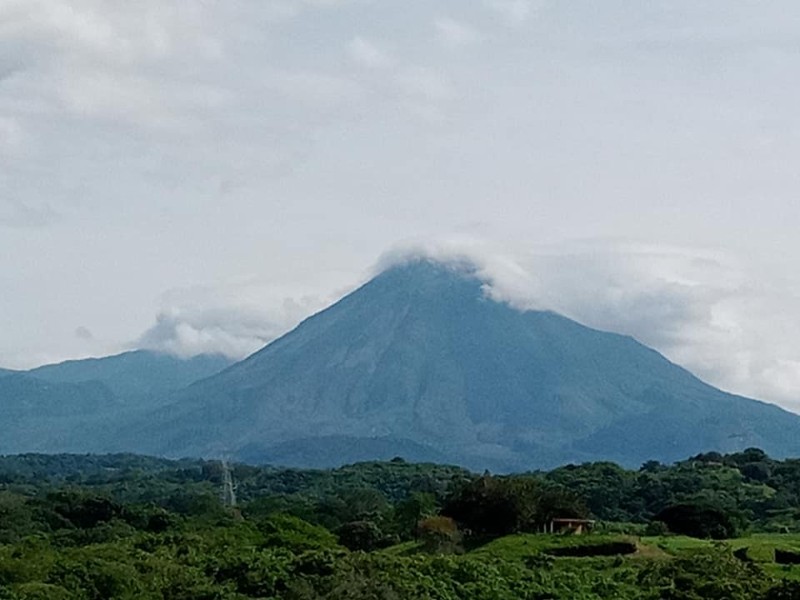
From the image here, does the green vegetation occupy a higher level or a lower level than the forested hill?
lower

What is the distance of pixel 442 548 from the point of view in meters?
37.2

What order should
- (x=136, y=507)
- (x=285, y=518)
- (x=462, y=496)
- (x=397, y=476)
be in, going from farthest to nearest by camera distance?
(x=397, y=476) → (x=136, y=507) → (x=285, y=518) → (x=462, y=496)

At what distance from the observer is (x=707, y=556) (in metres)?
31.5

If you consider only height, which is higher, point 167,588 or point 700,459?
point 700,459

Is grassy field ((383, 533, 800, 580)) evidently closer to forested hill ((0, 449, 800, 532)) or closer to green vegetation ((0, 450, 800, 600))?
green vegetation ((0, 450, 800, 600))

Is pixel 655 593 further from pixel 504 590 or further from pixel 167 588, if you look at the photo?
pixel 167 588

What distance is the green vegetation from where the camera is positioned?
29.0 metres

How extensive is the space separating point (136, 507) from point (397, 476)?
129 ft

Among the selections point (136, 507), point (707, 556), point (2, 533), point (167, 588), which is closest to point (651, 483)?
point (136, 507)

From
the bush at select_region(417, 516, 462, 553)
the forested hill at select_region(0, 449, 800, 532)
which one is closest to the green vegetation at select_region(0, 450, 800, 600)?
the bush at select_region(417, 516, 462, 553)

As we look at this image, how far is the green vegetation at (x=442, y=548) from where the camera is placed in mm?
28984

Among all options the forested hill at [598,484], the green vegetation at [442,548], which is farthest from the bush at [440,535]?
the forested hill at [598,484]

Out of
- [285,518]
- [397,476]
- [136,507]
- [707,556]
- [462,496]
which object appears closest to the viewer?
[707,556]

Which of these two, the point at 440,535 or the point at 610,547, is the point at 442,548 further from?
the point at 610,547
